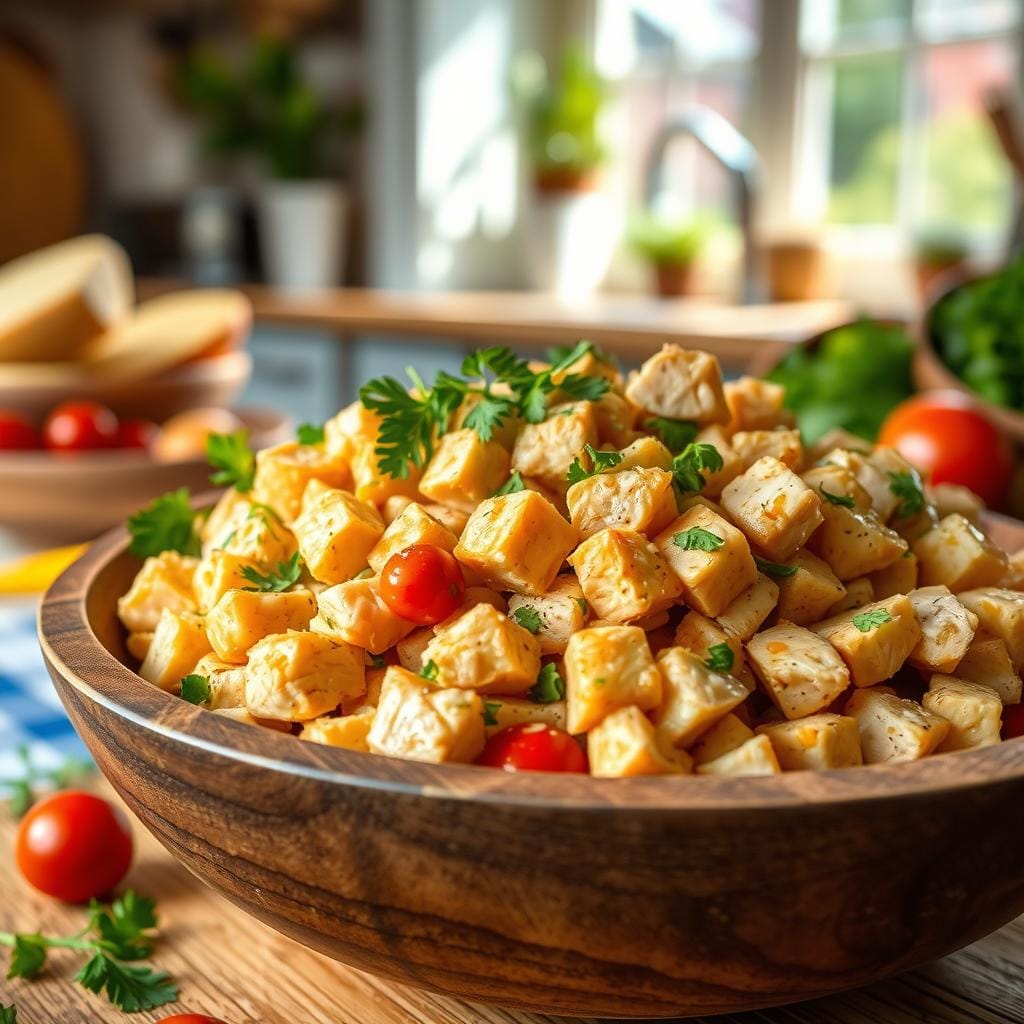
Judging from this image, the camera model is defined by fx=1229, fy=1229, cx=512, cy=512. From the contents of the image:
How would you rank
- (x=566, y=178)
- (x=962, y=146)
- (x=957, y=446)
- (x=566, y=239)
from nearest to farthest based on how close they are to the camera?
(x=957, y=446)
(x=962, y=146)
(x=566, y=178)
(x=566, y=239)

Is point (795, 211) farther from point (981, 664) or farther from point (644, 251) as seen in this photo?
point (981, 664)

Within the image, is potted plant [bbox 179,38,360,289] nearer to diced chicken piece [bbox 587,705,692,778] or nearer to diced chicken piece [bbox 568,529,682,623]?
diced chicken piece [bbox 568,529,682,623]

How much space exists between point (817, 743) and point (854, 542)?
8.7 inches

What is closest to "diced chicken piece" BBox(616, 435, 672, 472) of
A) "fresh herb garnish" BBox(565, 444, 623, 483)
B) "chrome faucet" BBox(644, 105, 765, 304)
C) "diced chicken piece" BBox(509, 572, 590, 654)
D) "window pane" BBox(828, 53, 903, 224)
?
"fresh herb garnish" BBox(565, 444, 623, 483)

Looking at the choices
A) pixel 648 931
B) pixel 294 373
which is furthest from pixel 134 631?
pixel 294 373

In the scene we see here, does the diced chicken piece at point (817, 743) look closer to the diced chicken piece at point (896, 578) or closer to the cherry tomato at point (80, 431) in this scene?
the diced chicken piece at point (896, 578)

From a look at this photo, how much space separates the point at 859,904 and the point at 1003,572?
44 centimetres

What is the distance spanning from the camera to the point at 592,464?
93cm

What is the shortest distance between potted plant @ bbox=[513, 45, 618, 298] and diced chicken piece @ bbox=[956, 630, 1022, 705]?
12.9 ft

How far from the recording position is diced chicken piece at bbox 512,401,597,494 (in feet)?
3.08

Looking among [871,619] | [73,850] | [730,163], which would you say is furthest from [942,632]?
[730,163]

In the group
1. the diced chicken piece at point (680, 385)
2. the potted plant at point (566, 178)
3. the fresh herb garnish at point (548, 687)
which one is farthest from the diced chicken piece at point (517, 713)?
the potted plant at point (566, 178)

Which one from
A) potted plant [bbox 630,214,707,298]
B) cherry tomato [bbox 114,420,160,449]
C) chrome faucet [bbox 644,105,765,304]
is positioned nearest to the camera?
cherry tomato [bbox 114,420,160,449]

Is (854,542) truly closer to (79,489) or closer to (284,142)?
(79,489)
